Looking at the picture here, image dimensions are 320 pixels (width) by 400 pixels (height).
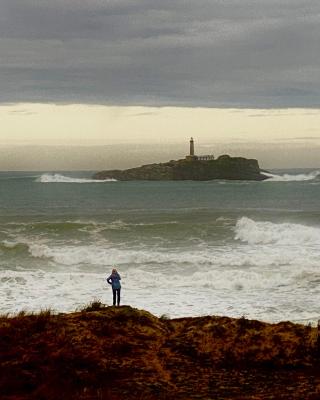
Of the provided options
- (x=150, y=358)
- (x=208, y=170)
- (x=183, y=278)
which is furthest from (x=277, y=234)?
(x=208, y=170)

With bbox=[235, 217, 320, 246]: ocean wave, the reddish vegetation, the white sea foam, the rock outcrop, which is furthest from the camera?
the rock outcrop

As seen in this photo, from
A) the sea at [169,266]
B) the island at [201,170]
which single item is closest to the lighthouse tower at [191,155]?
the island at [201,170]

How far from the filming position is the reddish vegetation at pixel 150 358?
659cm

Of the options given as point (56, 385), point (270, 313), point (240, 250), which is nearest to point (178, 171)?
point (240, 250)

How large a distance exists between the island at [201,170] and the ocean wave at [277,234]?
13281 centimetres

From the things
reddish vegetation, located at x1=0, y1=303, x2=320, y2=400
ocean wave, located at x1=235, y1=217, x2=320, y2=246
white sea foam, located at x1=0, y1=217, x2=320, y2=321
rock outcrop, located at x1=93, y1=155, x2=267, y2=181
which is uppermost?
rock outcrop, located at x1=93, y1=155, x2=267, y2=181

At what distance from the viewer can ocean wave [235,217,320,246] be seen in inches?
1323

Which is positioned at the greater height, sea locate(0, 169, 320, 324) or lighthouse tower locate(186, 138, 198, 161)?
lighthouse tower locate(186, 138, 198, 161)

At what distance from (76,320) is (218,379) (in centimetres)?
279

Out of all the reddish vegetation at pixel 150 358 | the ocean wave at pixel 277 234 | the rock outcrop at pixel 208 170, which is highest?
the rock outcrop at pixel 208 170

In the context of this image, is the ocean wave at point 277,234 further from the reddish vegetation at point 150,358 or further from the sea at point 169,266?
the reddish vegetation at point 150,358

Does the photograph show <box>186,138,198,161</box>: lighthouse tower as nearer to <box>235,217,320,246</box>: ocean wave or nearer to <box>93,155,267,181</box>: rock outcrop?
<box>93,155,267,181</box>: rock outcrop

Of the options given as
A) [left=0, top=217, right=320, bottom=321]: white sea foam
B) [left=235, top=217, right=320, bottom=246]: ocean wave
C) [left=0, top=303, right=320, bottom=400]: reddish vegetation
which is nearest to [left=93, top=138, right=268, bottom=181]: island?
[left=235, top=217, right=320, bottom=246]: ocean wave

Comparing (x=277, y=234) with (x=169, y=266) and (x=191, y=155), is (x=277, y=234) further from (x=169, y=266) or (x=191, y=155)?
(x=191, y=155)
